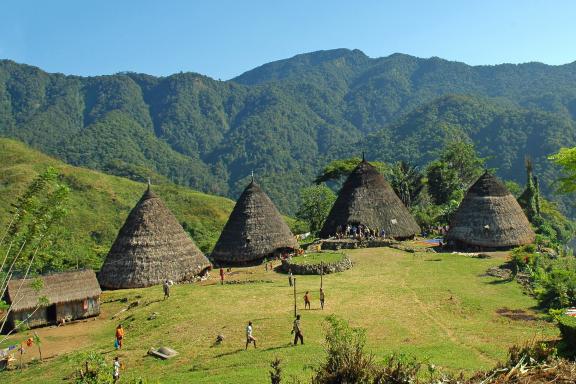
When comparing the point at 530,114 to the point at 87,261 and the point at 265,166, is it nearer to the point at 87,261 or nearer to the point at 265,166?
the point at 265,166

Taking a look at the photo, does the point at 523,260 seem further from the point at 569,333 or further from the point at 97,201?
the point at 97,201

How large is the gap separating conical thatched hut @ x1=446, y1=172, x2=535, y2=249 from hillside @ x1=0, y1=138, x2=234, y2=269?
74.3ft

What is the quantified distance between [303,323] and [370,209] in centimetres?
1955

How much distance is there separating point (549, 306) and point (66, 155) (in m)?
118

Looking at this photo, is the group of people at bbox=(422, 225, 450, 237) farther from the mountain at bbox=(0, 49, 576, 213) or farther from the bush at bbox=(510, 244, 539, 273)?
the mountain at bbox=(0, 49, 576, 213)

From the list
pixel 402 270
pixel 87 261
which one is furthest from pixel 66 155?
pixel 402 270

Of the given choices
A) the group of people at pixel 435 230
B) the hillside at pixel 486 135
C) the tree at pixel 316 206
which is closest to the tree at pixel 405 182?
the tree at pixel 316 206

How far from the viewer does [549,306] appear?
19109 mm

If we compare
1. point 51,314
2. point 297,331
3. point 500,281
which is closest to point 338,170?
point 500,281

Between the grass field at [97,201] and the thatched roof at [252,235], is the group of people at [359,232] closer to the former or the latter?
the thatched roof at [252,235]

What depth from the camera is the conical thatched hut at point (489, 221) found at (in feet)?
105

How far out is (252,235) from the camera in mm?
32844

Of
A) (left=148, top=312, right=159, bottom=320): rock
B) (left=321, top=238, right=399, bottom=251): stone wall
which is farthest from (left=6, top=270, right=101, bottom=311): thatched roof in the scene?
(left=321, top=238, right=399, bottom=251): stone wall

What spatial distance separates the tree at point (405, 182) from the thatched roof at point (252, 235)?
22904mm
